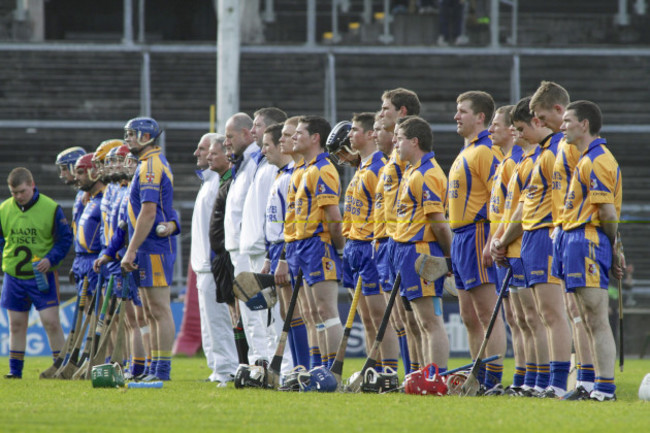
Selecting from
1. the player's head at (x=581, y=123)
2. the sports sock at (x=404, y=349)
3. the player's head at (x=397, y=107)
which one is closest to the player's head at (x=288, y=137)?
the player's head at (x=397, y=107)

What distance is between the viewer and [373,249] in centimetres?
925

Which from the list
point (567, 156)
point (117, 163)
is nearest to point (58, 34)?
point (117, 163)

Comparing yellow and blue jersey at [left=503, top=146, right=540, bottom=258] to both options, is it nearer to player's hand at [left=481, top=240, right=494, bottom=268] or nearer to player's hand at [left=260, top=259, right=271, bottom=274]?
player's hand at [left=481, top=240, right=494, bottom=268]

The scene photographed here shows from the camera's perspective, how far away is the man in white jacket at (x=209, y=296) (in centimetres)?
1074

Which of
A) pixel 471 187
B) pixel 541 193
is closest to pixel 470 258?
pixel 471 187

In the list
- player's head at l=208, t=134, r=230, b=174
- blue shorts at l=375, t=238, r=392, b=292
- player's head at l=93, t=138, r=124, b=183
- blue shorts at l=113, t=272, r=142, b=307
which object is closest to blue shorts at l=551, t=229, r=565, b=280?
blue shorts at l=375, t=238, r=392, b=292

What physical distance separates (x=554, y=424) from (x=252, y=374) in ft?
11.9

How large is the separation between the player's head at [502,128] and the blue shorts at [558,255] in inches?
50.0

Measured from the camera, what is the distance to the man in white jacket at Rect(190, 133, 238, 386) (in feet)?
35.2

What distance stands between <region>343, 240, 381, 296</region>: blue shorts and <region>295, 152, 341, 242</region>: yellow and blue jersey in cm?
26

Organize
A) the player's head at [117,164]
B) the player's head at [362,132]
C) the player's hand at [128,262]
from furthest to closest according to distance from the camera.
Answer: the player's head at [117,164]
the player's hand at [128,262]
the player's head at [362,132]

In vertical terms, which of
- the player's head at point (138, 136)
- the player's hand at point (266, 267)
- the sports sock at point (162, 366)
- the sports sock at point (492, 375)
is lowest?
the sports sock at point (162, 366)

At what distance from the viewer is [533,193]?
822 cm

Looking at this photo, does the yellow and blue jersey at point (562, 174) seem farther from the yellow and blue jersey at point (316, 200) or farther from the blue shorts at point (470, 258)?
the yellow and blue jersey at point (316, 200)
